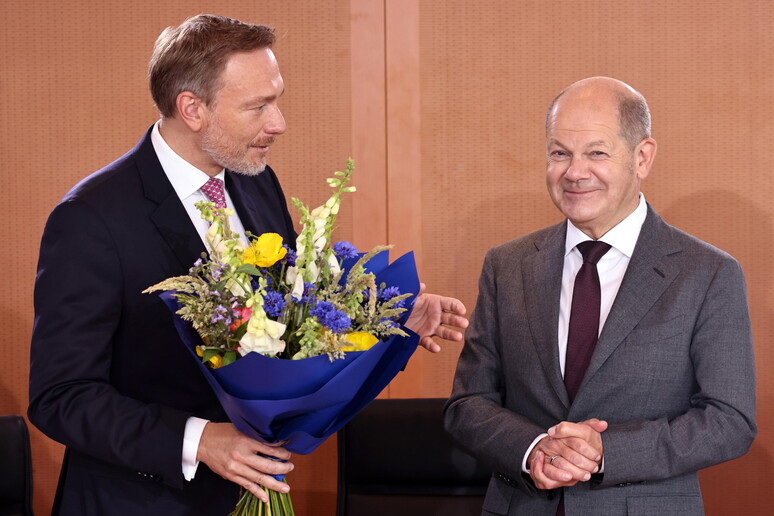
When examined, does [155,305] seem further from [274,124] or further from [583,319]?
[583,319]

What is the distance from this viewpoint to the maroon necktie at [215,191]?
2.12 meters

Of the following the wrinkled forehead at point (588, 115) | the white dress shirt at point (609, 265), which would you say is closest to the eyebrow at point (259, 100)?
the wrinkled forehead at point (588, 115)

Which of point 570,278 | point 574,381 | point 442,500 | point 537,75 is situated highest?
point 537,75

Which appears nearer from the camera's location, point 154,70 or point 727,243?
point 154,70

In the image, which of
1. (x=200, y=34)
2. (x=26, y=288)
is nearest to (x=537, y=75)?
(x=200, y=34)

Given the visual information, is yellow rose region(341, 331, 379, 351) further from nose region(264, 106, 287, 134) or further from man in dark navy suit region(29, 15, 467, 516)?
nose region(264, 106, 287, 134)

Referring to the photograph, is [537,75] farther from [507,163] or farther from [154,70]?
[154,70]

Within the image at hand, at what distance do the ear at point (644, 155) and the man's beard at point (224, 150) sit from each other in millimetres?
943

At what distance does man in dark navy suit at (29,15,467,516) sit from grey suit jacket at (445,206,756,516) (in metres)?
0.22

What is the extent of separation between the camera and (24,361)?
3.74m

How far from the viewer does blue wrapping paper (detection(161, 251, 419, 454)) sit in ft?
4.88

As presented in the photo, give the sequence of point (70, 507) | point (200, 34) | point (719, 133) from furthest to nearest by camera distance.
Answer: point (719, 133)
point (200, 34)
point (70, 507)

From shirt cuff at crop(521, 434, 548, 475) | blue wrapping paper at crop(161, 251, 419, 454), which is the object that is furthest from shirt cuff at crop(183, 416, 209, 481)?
shirt cuff at crop(521, 434, 548, 475)

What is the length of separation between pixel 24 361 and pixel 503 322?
2.49 m
